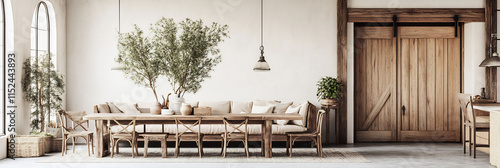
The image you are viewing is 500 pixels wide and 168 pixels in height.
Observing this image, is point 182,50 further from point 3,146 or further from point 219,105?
point 3,146

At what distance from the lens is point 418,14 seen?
9273mm

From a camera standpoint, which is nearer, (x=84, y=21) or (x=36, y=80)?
(x=36, y=80)

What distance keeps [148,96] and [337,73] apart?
372 cm

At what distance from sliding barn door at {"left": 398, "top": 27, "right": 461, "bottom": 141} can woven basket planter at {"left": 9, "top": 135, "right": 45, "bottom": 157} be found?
6.71 metres

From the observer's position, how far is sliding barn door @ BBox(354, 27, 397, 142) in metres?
9.55

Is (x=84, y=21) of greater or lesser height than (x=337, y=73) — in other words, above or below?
above

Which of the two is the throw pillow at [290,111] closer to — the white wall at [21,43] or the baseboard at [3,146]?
the white wall at [21,43]

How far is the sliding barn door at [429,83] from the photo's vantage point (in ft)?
31.3

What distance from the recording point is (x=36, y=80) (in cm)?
792

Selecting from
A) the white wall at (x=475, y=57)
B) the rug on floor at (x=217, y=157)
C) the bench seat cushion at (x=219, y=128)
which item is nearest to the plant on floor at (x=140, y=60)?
the rug on floor at (x=217, y=157)

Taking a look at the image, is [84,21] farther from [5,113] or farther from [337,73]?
[337,73]

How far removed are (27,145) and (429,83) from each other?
24.4 ft

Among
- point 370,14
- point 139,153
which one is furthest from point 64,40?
point 370,14

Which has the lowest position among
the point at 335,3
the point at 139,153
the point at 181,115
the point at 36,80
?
the point at 139,153
